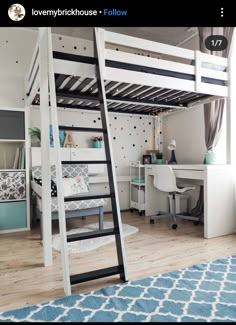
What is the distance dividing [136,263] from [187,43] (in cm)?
378

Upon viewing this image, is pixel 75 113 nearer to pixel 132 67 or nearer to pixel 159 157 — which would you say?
pixel 159 157

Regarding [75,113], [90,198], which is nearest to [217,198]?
[90,198]

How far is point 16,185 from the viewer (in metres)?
3.31

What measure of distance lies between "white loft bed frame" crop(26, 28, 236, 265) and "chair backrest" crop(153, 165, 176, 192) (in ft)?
2.62

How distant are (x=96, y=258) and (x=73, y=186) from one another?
118cm

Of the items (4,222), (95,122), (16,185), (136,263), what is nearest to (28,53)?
(95,122)

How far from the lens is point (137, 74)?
2457 mm

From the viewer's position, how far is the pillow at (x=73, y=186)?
317cm

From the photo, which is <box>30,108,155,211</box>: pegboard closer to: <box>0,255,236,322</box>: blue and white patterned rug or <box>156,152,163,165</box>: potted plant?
<box>156,152,163,165</box>: potted plant

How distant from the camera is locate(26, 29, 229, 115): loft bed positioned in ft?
7.09
